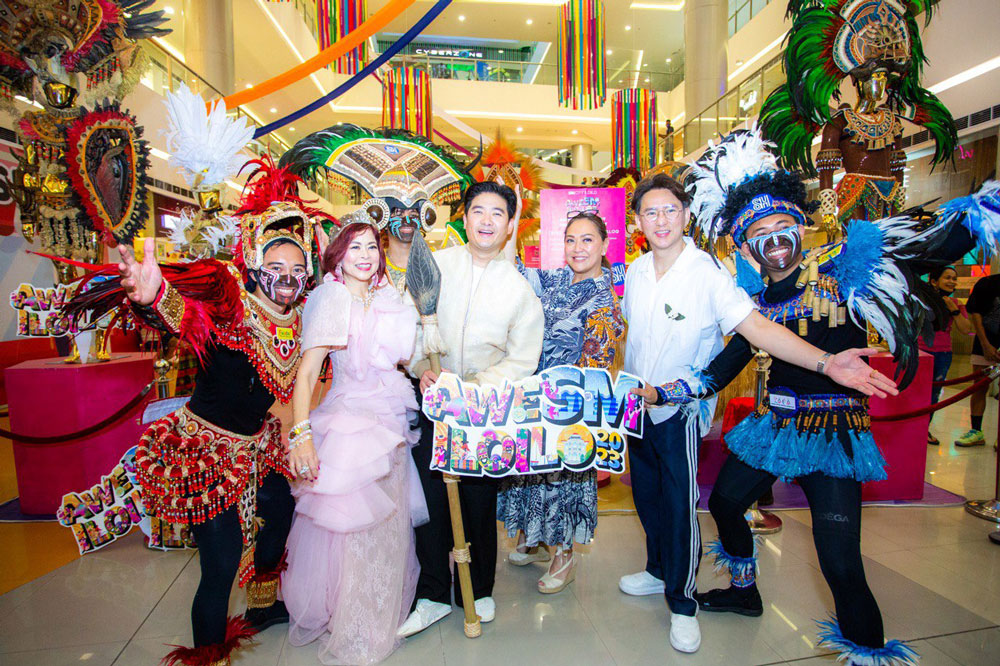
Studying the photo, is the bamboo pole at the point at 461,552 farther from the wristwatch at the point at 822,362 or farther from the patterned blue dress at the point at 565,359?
the wristwatch at the point at 822,362

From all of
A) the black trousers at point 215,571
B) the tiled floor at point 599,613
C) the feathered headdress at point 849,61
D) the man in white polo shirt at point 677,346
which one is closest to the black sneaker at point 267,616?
the tiled floor at point 599,613

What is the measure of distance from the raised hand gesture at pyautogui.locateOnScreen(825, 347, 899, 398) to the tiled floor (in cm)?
116

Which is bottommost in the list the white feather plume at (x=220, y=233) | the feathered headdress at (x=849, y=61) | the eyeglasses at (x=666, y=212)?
the white feather plume at (x=220, y=233)

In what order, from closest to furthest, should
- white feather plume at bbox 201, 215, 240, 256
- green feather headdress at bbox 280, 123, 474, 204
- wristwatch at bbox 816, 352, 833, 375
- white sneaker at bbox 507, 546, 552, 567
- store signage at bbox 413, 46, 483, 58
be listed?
1. wristwatch at bbox 816, 352, 833, 375
2. white feather plume at bbox 201, 215, 240, 256
3. green feather headdress at bbox 280, 123, 474, 204
4. white sneaker at bbox 507, 546, 552, 567
5. store signage at bbox 413, 46, 483, 58

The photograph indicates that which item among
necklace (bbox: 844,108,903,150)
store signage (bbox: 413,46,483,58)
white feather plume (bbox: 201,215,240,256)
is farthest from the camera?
store signage (bbox: 413,46,483,58)

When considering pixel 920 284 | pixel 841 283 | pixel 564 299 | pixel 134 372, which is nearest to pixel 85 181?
pixel 134 372

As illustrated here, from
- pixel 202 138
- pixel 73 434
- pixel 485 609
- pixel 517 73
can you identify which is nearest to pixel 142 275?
pixel 202 138

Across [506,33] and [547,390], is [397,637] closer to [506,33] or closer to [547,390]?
[547,390]

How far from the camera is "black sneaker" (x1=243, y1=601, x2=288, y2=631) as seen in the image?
2359 millimetres

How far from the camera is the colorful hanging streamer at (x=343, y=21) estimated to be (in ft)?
19.8

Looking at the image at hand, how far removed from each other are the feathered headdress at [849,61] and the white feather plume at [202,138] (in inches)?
133

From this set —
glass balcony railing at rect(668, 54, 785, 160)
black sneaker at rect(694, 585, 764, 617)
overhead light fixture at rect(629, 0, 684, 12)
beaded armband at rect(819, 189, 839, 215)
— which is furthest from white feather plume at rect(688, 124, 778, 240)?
overhead light fixture at rect(629, 0, 684, 12)

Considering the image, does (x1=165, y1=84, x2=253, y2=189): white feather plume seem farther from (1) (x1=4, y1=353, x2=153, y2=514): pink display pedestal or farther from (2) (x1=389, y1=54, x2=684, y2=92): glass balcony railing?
(2) (x1=389, y1=54, x2=684, y2=92): glass balcony railing

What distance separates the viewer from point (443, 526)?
2.38 metres
